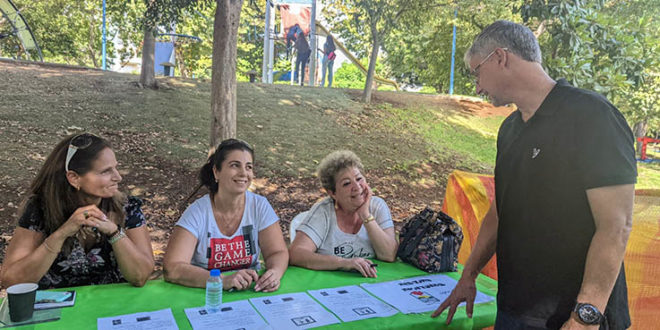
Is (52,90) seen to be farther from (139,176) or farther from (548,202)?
(548,202)

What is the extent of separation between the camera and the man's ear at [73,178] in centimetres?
224

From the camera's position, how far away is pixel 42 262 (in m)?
2.08

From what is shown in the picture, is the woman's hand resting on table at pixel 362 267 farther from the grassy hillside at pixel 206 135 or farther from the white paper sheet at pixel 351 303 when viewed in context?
the grassy hillside at pixel 206 135

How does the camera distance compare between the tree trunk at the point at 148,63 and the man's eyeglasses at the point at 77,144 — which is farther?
the tree trunk at the point at 148,63

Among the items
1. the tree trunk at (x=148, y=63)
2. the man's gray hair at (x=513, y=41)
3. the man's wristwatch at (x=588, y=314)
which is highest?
the tree trunk at (x=148, y=63)

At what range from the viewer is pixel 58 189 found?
2240 millimetres

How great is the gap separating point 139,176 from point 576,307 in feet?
20.7

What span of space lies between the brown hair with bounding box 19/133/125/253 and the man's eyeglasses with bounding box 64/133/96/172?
0.04ft

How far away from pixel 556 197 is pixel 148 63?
10123 millimetres

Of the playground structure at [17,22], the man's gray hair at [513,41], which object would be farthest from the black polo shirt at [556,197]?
the playground structure at [17,22]

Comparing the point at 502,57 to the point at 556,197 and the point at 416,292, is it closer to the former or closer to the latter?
the point at 556,197

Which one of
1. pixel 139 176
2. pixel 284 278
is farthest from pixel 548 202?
pixel 139 176

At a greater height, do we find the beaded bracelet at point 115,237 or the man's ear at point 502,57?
the man's ear at point 502,57

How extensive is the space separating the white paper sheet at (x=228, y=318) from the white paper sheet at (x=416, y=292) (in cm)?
64
